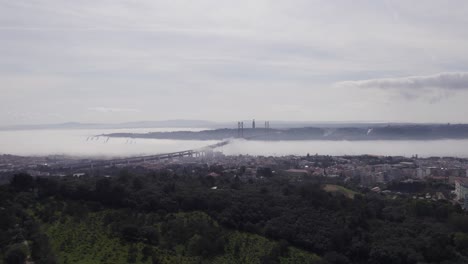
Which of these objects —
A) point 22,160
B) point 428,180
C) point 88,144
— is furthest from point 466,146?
point 22,160

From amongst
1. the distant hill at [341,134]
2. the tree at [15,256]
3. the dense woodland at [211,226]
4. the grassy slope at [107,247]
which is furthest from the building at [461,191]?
the distant hill at [341,134]

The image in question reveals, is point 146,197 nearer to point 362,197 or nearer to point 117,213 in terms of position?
point 117,213

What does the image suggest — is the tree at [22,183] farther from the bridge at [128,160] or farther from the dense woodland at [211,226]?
the bridge at [128,160]

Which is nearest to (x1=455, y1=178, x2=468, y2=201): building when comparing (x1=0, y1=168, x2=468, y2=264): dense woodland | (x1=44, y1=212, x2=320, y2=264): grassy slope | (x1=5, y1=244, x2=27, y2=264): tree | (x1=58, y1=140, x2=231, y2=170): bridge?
(x1=0, y1=168, x2=468, y2=264): dense woodland

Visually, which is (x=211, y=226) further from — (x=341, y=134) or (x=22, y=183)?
(x=341, y=134)

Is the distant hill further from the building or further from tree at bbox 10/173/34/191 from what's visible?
tree at bbox 10/173/34/191
